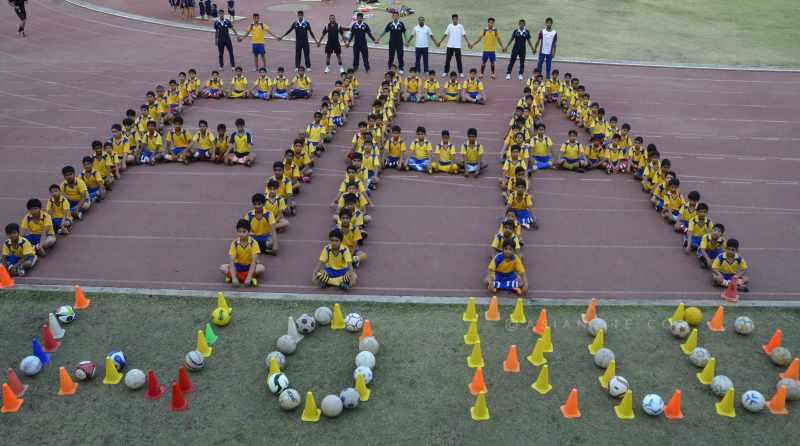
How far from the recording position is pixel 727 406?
6.60 metres

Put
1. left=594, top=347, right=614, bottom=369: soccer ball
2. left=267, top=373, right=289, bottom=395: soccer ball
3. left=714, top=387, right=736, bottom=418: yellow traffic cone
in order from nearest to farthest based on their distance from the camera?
left=714, top=387, right=736, bottom=418: yellow traffic cone → left=267, top=373, right=289, bottom=395: soccer ball → left=594, top=347, right=614, bottom=369: soccer ball

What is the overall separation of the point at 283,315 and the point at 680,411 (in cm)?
460

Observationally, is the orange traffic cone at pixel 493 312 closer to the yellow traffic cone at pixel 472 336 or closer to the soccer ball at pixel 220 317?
the yellow traffic cone at pixel 472 336

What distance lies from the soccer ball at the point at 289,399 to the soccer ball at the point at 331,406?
0.27 m

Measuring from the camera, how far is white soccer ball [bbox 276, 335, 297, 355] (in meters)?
7.41

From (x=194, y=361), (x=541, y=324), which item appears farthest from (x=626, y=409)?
(x=194, y=361)

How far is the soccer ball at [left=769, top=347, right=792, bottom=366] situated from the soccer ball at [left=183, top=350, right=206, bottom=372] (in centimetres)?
632

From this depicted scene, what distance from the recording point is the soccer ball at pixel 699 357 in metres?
7.26

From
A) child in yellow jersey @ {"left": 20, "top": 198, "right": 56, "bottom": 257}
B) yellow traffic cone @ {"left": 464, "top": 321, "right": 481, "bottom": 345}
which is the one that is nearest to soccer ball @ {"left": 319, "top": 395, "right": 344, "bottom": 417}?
yellow traffic cone @ {"left": 464, "top": 321, "right": 481, "bottom": 345}

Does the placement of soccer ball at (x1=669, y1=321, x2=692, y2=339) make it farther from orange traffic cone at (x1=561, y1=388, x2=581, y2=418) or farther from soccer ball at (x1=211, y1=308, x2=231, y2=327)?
soccer ball at (x1=211, y1=308, x2=231, y2=327)

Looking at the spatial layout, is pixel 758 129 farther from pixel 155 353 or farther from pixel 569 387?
pixel 155 353

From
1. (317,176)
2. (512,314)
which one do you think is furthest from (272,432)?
(317,176)

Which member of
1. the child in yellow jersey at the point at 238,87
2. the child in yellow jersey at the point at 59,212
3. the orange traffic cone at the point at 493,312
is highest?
the child in yellow jersey at the point at 238,87

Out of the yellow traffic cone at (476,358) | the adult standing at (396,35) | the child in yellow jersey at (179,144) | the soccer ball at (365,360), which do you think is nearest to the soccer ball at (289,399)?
the soccer ball at (365,360)
